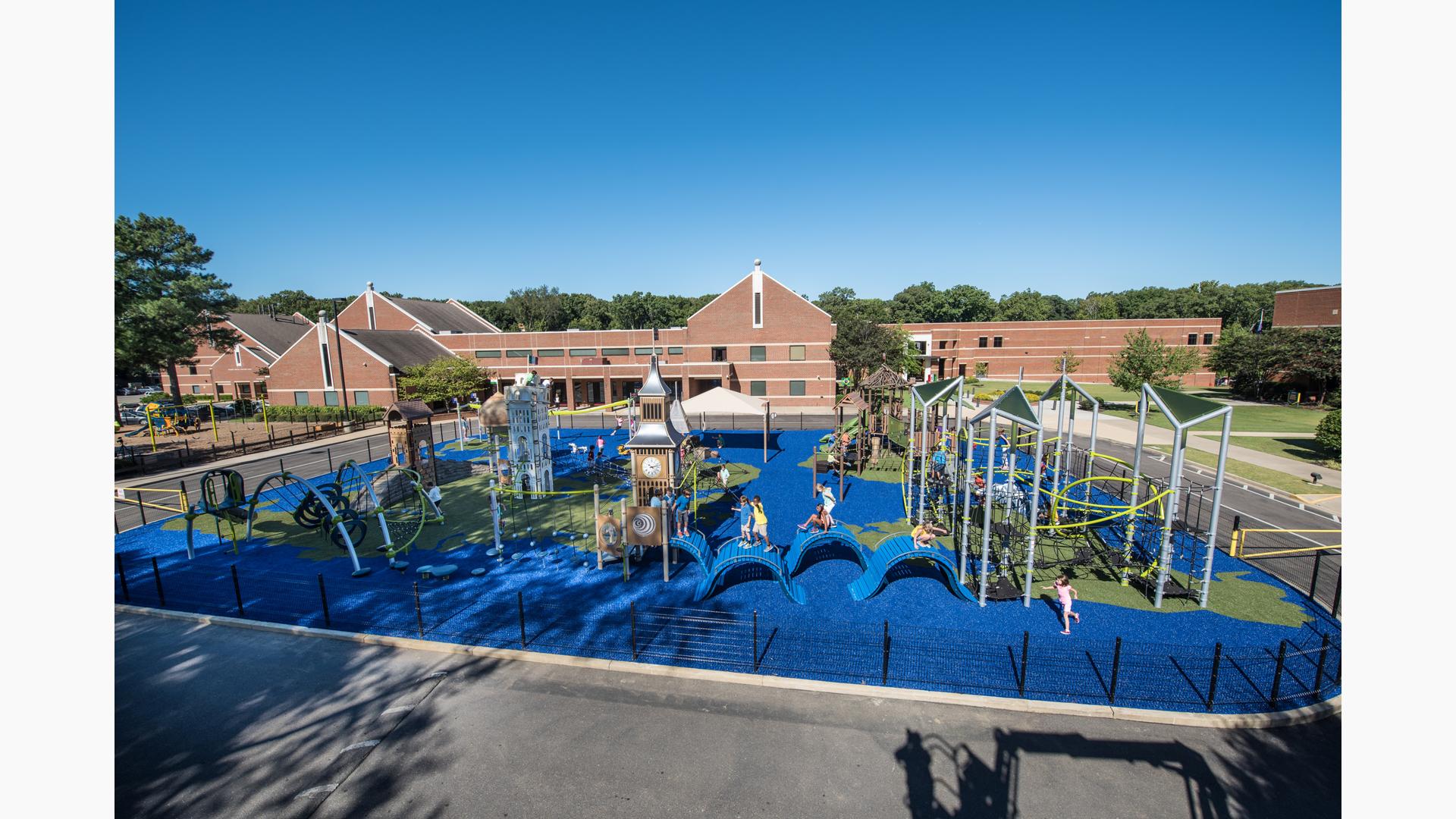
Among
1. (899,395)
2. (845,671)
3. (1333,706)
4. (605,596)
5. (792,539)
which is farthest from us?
(899,395)

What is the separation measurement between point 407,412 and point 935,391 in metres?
19.7

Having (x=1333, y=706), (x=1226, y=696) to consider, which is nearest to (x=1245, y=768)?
(x=1226, y=696)

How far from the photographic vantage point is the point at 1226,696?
340 inches

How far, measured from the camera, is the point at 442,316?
198 feet

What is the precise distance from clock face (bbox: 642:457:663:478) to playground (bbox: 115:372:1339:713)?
154 cm

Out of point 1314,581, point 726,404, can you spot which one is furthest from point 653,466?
point 1314,581

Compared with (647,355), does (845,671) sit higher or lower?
lower

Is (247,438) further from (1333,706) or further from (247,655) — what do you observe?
(1333,706)

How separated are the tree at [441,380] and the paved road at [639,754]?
33.9 meters

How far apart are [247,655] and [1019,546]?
56.0 ft

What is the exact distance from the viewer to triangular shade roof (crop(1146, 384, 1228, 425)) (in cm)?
1138

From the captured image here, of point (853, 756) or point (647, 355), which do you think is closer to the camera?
point (853, 756)

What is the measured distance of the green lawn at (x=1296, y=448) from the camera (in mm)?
25089

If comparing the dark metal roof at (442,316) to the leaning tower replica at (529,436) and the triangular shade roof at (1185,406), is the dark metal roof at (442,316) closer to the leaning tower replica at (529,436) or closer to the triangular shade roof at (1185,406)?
the leaning tower replica at (529,436)
